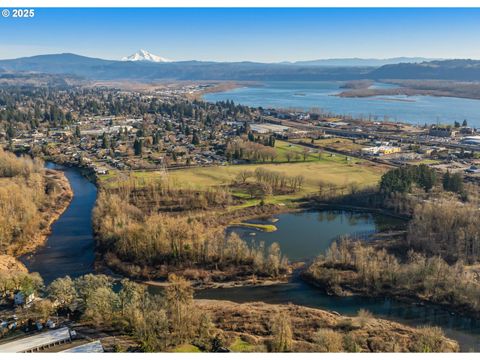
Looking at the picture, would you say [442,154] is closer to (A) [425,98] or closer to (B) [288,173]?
(B) [288,173]

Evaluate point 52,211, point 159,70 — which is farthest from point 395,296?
point 159,70

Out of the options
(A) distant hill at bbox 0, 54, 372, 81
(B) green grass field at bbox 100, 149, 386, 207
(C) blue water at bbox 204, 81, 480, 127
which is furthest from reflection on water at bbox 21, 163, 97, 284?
(A) distant hill at bbox 0, 54, 372, 81

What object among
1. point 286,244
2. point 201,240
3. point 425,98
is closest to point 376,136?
point 286,244

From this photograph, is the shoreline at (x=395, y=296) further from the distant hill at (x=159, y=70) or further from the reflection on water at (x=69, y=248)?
the distant hill at (x=159, y=70)

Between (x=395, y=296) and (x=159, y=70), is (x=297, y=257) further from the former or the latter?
(x=159, y=70)

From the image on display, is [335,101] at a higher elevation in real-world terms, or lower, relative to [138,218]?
higher
